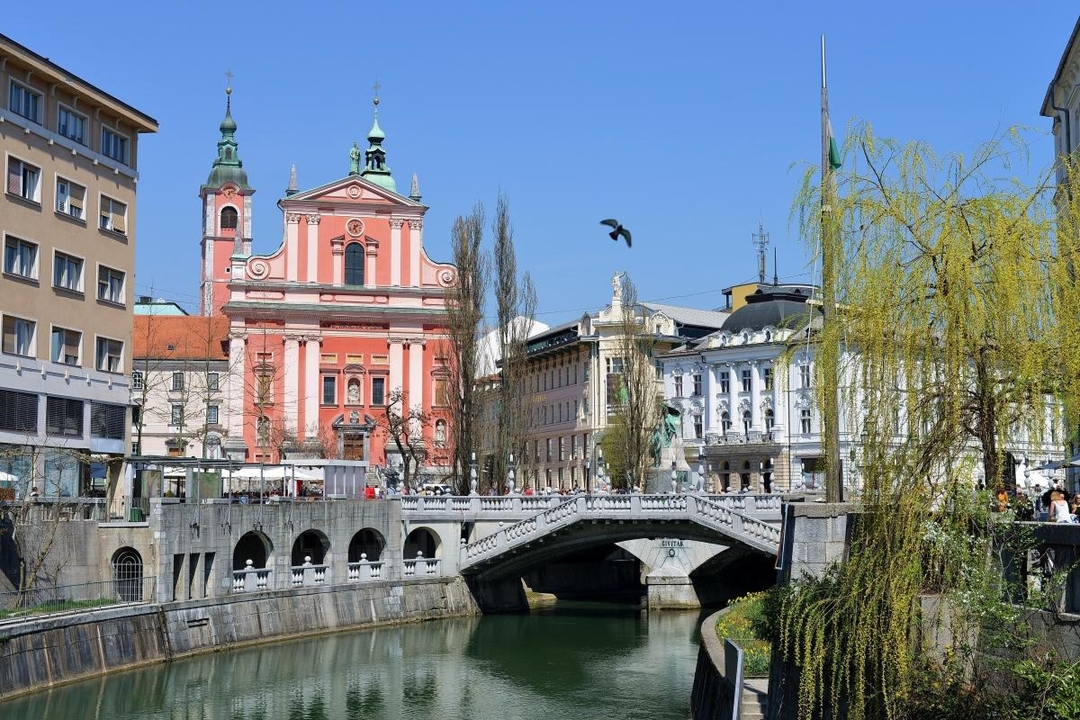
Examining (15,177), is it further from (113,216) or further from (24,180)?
(113,216)

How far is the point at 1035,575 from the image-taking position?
16.2 metres

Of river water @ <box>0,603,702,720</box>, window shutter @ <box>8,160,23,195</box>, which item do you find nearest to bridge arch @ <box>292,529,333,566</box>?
river water @ <box>0,603,702,720</box>

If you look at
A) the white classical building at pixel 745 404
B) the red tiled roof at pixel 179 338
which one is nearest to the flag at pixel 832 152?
the white classical building at pixel 745 404

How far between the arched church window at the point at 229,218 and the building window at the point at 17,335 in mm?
89390

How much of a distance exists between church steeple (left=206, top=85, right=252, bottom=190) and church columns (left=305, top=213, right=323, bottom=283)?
160ft

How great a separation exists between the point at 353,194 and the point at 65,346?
1614 inches

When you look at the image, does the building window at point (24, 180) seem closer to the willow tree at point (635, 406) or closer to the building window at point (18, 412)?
the building window at point (18, 412)

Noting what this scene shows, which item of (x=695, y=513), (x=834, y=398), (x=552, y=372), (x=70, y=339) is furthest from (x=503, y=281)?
(x=834, y=398)

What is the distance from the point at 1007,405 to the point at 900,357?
140 cm

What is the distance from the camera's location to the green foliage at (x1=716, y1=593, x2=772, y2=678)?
84.8ft

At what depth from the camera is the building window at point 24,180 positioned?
139 ft

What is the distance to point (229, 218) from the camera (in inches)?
5177

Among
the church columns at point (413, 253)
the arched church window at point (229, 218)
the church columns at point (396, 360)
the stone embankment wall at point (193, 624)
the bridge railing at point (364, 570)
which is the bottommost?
the stone embankment wall at point (193, 624)

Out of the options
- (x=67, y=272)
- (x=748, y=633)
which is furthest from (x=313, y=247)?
(x=748, y=633)
